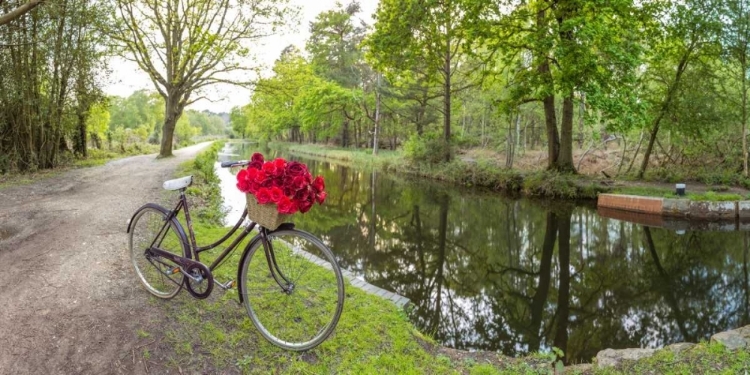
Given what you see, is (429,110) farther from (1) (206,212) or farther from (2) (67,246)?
(2) (67,246)

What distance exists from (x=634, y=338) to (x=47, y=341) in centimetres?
556

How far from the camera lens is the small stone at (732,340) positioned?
3.27 m

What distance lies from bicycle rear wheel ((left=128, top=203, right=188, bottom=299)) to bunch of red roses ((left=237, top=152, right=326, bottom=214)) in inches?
40.6

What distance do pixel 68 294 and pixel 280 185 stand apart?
244 cm

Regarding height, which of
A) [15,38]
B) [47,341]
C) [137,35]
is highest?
[137,35]

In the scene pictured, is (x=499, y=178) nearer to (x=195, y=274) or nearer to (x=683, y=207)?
(x=683, y=207)

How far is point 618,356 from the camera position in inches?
134

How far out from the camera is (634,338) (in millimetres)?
4562

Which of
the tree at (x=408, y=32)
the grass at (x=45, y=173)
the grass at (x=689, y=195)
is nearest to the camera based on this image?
the grass at (x=45, y=173)

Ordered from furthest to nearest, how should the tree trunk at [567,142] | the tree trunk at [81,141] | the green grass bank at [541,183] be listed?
the tree trunk at [81,141] < the tree trunk at [567,142] < the green grass bank at [541,183]

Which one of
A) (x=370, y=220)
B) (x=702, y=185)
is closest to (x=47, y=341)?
(x=370, y=220)

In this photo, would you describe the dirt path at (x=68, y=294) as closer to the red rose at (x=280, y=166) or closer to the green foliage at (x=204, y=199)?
the green foliage at (x=204, y=199)

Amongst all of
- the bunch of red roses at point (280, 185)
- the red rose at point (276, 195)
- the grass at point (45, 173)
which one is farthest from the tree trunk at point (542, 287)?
the grass at point (45, 173)

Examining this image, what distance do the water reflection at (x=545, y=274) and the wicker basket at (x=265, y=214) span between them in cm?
260
